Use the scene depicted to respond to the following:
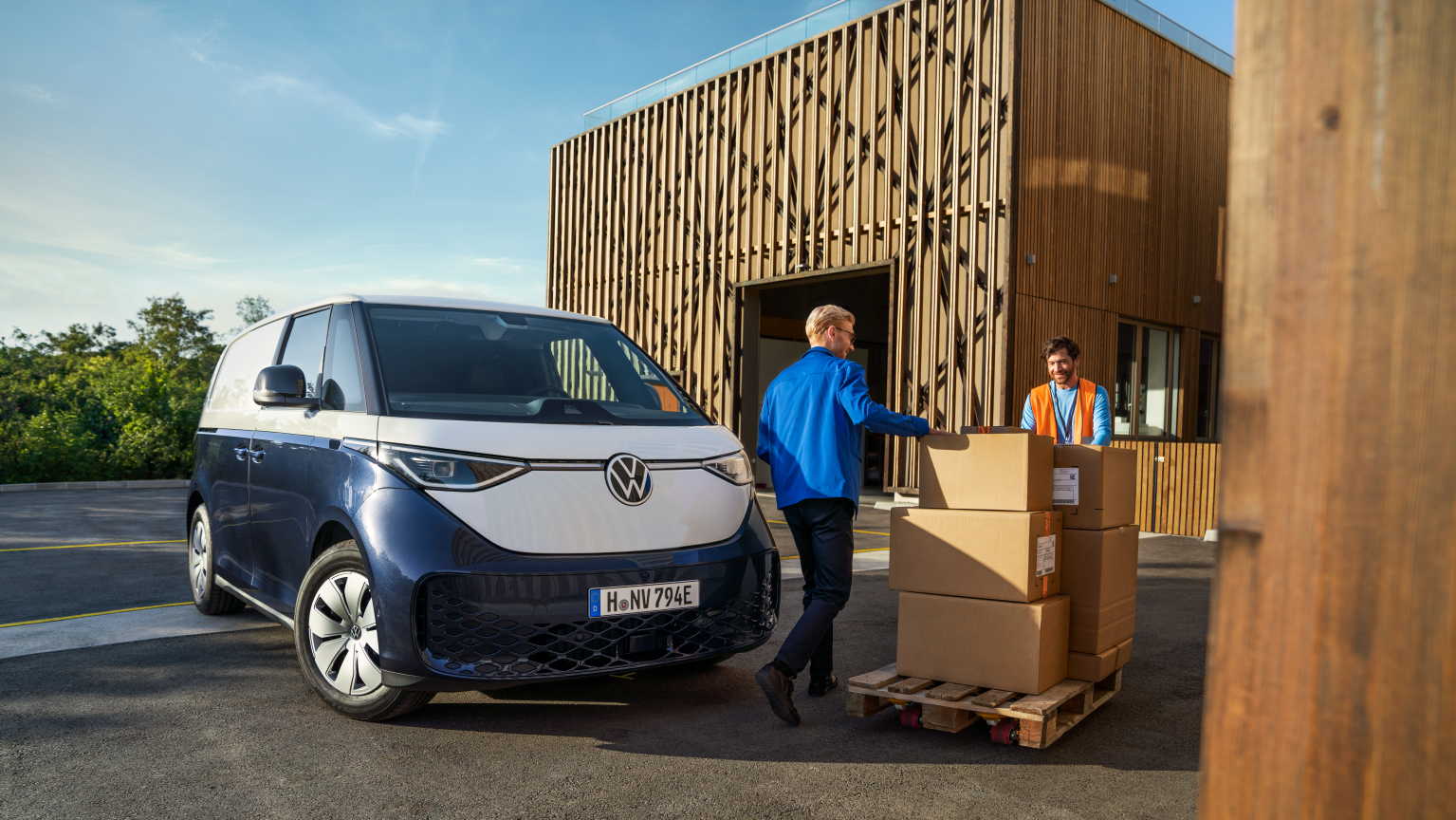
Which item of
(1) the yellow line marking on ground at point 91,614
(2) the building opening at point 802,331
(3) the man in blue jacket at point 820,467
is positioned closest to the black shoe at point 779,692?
(3) the man in blue jacket at point 820,467

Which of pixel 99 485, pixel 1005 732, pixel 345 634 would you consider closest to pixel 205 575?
pixel 345 634

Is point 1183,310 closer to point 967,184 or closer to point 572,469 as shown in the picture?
point 967,184

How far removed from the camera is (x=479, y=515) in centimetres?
364

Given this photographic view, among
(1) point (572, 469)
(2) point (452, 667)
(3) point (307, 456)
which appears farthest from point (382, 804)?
(3) point (307, 456)

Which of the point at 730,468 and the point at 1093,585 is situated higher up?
the point at 730,468

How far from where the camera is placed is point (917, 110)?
16359 mm

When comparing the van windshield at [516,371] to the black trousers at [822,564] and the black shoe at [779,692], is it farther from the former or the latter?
the black shoe at [779,692]

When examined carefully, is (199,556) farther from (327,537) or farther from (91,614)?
(327,537)

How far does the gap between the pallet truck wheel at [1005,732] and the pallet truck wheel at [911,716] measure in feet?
1.05

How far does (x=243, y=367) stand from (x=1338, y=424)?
602cm

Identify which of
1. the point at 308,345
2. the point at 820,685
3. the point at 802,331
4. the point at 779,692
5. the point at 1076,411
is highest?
the point at 802,331

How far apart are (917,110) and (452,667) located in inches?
584

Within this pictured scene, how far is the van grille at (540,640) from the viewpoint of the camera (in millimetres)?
3561

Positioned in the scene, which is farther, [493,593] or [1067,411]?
[1067,411]
